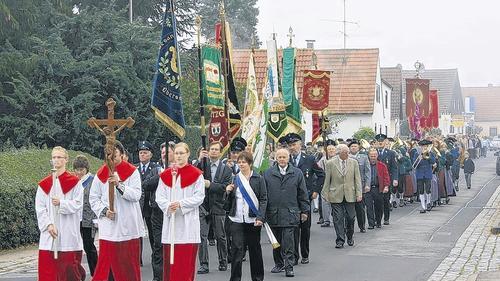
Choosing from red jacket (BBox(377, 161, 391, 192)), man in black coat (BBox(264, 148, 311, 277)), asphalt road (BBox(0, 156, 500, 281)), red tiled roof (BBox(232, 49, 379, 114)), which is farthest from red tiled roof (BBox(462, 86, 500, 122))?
man in black coat (BBox(264, 148, 311, 277))

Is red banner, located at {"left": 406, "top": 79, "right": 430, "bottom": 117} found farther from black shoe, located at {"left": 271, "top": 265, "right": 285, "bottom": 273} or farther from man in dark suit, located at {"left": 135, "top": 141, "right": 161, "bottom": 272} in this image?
man in dark suit, located at {"left": 135, "top": 141, "right": 161, "bottom": 272}

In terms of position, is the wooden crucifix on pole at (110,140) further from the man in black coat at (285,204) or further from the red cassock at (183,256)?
the man in black coat at (285,204)

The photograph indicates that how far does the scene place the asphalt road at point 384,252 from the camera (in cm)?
1335

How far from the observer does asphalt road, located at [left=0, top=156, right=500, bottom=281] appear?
526 inches

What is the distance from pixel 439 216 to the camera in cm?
2370

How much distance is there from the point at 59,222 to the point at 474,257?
731 centimetres

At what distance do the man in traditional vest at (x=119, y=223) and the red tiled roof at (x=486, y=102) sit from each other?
139 meters

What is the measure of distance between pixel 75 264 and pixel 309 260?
5182 mm

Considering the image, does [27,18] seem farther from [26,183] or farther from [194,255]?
[194,255]

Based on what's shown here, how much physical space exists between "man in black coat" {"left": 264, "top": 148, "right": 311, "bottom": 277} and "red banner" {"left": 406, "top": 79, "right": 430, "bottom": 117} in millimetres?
23933

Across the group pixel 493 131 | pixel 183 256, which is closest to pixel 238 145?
pixel 183 256

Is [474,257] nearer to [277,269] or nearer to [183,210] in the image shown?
[277,269]

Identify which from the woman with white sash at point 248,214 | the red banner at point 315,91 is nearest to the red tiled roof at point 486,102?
the red banner at point 315,91

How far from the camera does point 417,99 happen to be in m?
37.0
